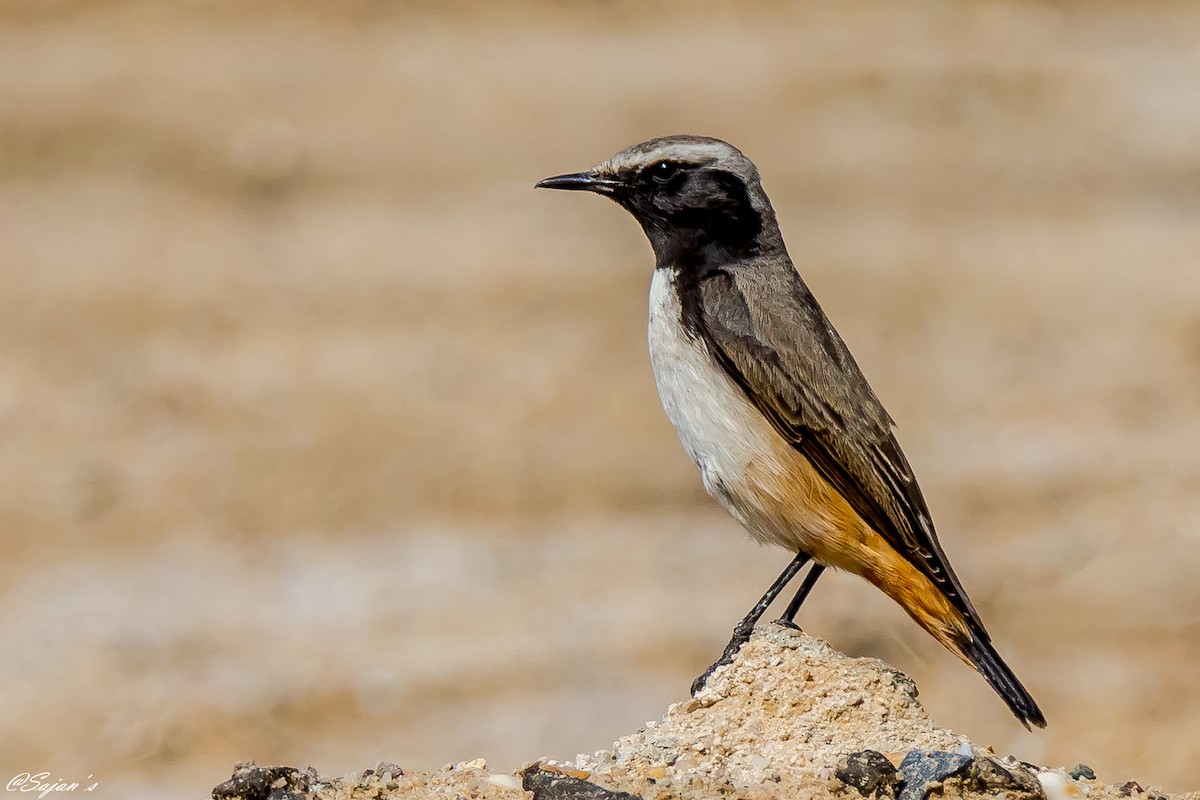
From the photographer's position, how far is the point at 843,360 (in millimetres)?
8688

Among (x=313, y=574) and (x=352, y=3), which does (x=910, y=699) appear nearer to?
(x=313, y=574)


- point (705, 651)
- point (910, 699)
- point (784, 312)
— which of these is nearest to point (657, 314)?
point (784, 312)

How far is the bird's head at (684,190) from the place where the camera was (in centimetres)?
894

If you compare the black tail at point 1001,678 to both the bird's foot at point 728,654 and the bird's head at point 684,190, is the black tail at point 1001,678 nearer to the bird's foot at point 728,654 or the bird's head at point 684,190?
the bird's foot at point 728,654

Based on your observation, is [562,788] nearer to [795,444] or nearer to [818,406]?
[795,444]

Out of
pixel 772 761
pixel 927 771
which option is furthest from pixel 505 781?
pixel 927 771

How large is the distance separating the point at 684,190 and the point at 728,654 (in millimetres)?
2613

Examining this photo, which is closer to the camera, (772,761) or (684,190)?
(772,761)

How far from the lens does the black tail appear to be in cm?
775

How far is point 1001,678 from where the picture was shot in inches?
313

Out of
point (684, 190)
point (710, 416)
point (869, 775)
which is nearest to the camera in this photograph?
point (869, 775)

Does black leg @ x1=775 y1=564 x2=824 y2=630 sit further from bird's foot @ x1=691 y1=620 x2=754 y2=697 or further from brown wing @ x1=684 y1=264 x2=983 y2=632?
brown wing @ x1=684 y1=264 x2=983 y2=632

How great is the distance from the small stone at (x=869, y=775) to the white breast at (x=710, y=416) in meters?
2.40

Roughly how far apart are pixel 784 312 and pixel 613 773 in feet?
10.2
